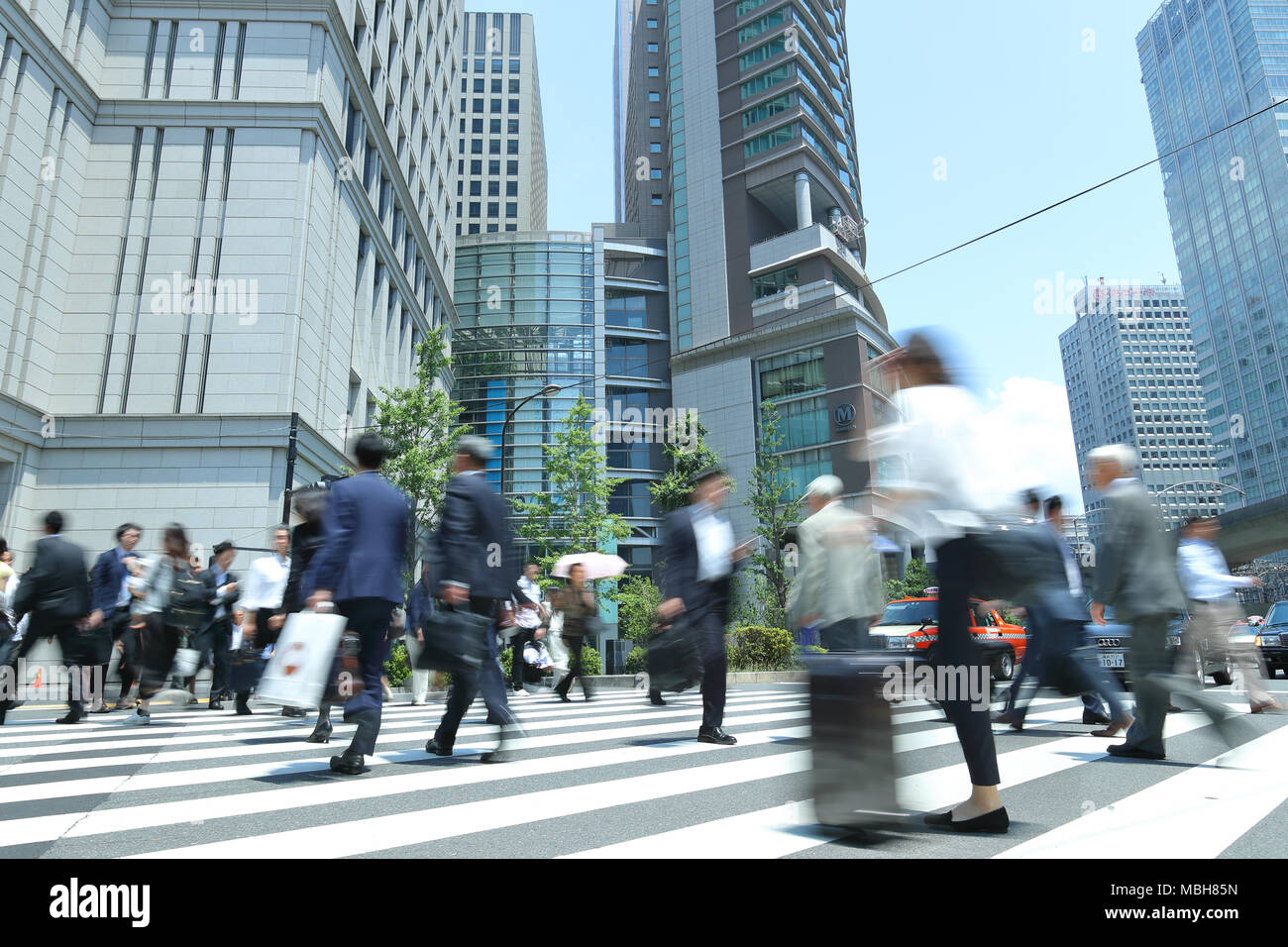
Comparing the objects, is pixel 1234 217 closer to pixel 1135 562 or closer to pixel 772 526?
pixel 772 526

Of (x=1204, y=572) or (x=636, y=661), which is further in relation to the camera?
(x=636, y=661)

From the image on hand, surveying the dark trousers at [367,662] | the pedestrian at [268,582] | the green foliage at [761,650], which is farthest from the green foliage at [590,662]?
the dark trousers at [367,662]

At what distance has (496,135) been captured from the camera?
7919 centimetres

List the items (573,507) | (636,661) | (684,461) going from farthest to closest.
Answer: (684,461) < (573,507) < (636,661)

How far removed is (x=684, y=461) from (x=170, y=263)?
2179 centimetres

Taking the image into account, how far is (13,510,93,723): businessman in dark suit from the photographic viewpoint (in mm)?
6520

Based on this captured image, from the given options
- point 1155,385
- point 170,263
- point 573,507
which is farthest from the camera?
point 1155,385

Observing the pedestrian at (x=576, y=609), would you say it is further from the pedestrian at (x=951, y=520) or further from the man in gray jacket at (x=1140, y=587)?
the pedestrian at (x=951, y=520)

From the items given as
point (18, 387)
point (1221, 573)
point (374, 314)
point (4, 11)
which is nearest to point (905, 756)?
point (1221, 573)

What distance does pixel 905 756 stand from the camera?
15.7 feet

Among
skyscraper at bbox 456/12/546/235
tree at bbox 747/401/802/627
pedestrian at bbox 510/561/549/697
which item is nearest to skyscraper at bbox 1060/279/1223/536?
Answer: skyscraper at bbox 456/12/546/235

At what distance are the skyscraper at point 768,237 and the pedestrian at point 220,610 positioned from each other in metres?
38.3

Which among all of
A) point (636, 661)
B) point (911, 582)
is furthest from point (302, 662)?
point (911, 582)

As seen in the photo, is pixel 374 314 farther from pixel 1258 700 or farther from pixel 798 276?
pixel 798 276
